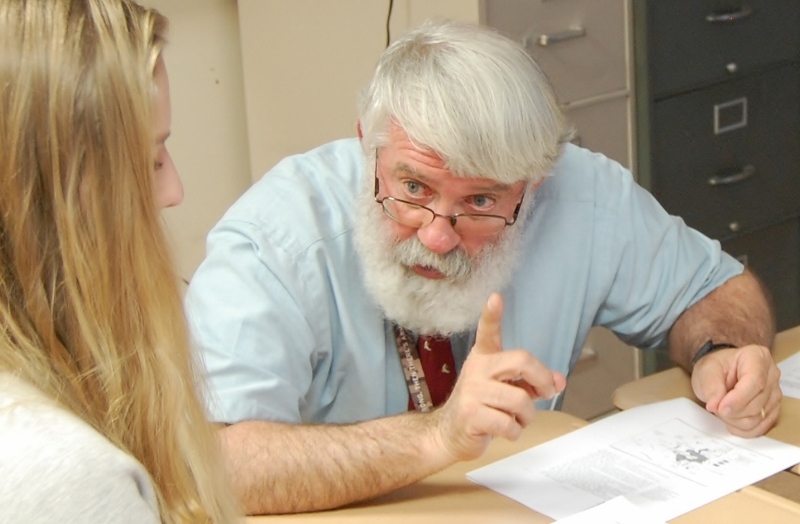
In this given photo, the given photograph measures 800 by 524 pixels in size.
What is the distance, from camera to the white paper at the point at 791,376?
65.9 inches

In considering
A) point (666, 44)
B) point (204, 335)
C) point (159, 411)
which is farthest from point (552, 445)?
point (666, 44)

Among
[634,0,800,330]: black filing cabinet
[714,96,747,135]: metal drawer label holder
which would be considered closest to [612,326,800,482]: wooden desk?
[634,0,800,330]: black filing cabinet

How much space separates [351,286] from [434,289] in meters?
0.13

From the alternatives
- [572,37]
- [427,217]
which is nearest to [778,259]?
[572,37]

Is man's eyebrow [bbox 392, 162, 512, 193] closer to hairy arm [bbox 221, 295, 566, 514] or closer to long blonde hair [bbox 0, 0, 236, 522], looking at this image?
hairy arm [bbox 221, 295, 566, 514]

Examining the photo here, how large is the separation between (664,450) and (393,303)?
45cm

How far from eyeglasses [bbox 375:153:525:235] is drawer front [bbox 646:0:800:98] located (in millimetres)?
1169

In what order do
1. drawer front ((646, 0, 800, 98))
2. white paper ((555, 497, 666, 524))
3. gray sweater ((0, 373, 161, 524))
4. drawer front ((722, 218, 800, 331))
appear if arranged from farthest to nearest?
drawer front ((722, 218, 800, 331)) < drawer front ((646, 0, 800, 98)) < white paper ((555, 497, 666, 524)) < gray sweater ((0, 373, 161, 524))

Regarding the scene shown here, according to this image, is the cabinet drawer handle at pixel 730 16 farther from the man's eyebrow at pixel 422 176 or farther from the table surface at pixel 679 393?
the man's eyebrow at pixel 422 176

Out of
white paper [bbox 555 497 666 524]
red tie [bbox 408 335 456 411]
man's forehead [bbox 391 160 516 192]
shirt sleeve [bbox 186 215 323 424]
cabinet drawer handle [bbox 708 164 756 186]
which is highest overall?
man's forehead [bbox 391 160 516 192]

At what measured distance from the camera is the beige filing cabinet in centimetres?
241

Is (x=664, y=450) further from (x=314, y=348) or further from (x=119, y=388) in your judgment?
(x=119, y=388)

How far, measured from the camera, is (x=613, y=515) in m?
1.30

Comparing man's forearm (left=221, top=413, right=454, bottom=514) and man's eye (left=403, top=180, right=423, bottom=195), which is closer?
man's forearm (left=221, top=413, right=454, bottom=514)
